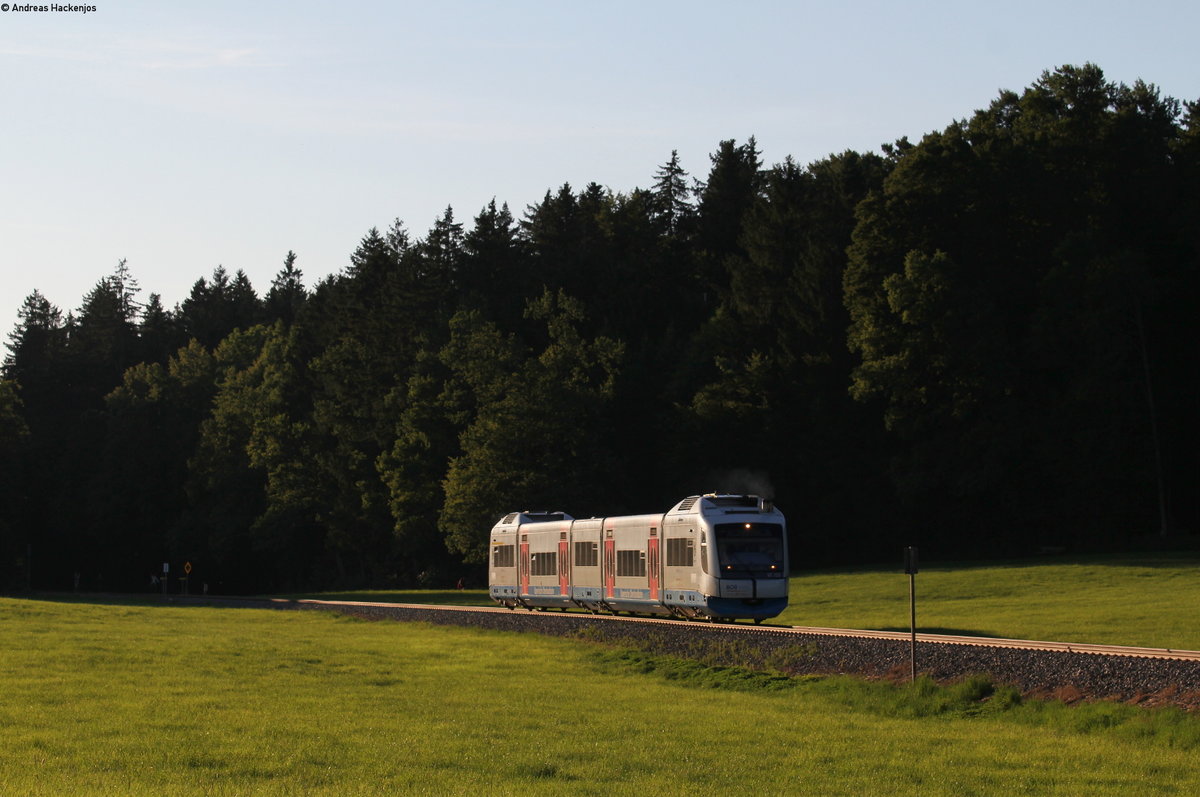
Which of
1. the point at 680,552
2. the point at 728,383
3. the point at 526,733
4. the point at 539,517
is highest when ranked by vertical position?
the point at 728,383

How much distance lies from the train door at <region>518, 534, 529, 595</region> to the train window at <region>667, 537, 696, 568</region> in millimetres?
14284

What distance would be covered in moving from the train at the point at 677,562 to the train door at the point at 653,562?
3 cm

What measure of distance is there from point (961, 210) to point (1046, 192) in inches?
172

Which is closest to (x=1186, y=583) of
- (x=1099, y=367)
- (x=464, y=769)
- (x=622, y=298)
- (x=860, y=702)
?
(x=1099, y=367)

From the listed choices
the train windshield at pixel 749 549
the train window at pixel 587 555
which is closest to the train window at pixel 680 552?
the train windshield at pixel 749 549

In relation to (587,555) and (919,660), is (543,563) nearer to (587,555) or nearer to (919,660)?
(587,555)

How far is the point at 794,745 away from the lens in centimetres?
2034

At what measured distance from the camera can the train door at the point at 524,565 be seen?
182ft

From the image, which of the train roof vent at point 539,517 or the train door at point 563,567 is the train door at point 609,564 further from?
the train roof vent at point 539,517

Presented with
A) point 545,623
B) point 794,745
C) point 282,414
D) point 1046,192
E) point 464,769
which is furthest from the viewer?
point 282,414

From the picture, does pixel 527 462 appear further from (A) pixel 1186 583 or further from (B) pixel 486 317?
(A) pixel 1186 583

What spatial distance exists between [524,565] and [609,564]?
31.5 feet

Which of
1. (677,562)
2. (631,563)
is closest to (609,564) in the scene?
(631,563)

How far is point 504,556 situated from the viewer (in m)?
58.3
